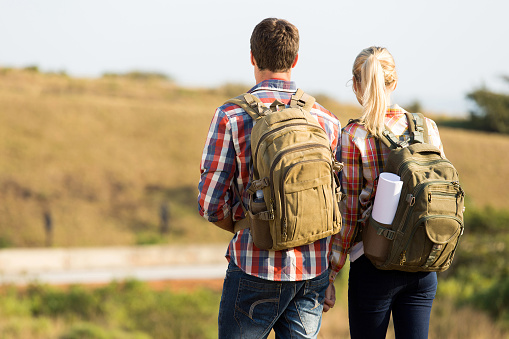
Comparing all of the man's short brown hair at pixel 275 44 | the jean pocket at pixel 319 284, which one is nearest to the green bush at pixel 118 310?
the jean pocket at pixel 319 284

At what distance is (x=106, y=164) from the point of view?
2684cm

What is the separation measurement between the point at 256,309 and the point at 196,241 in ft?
64.9

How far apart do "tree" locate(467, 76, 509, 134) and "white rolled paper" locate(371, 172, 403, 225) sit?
94.4 feet

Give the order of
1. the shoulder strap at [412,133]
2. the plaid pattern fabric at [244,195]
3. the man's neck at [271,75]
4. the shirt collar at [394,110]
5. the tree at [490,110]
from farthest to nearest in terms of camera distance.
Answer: the tree at [490,110]
the shirt collar at [394,110]
the shoulder strap at [412,133]
the man's neck at [271,75]
the plaid pattern fabric at [244,195]

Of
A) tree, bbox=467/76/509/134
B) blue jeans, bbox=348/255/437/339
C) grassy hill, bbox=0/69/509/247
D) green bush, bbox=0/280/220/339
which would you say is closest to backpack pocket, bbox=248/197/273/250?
blue jeans, bbox=348/255/437/339

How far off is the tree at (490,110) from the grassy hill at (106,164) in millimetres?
1133

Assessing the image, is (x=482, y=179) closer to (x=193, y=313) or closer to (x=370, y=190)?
→ (x=193, y=313)

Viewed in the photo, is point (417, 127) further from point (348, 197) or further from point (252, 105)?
point (252, 105)

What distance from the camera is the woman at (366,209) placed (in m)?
2.45

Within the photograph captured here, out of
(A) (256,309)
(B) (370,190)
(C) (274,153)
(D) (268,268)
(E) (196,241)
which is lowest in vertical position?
(E) (196,241)

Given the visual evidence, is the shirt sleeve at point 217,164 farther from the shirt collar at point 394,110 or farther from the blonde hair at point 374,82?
the shirt collar at point 394,110

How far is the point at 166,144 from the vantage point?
2975cm

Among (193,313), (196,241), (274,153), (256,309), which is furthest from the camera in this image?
(196,241)

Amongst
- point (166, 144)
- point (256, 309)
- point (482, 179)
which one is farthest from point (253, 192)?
point (482, 179)
